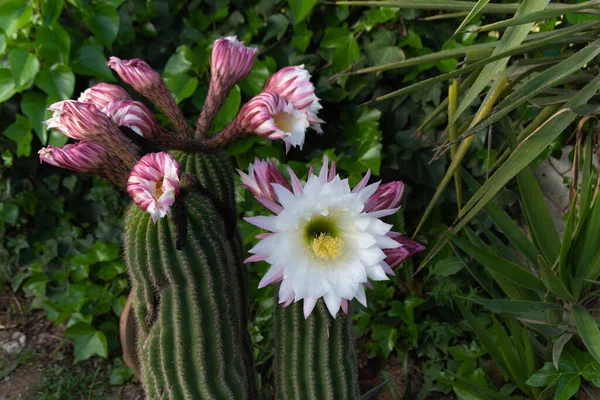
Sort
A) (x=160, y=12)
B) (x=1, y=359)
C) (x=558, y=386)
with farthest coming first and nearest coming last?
1. (x=1, y=359)
2. (x=160, y=12)
3. (x=558, y=386)

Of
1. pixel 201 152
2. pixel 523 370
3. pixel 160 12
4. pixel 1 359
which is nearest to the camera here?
pixel 201 152

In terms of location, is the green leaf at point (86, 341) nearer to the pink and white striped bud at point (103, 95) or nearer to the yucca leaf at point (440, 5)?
the pink and white striped bud at point (103, 95)

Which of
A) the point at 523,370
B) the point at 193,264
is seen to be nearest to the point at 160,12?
the point at 193,264

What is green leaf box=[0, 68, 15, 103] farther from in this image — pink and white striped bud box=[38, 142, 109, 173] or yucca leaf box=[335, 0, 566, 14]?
yucca leaf box=[335, 0, 566, 14]

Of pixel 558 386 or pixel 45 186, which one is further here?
pixel 45 186

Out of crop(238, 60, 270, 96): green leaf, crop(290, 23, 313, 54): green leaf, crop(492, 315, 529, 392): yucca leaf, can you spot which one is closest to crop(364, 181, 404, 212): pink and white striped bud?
crop(492, 315, 529, 392): yucca leaf

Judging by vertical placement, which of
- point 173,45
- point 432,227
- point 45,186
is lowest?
point 432,227

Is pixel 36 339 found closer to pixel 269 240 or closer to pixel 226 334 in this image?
pixel 226 334
